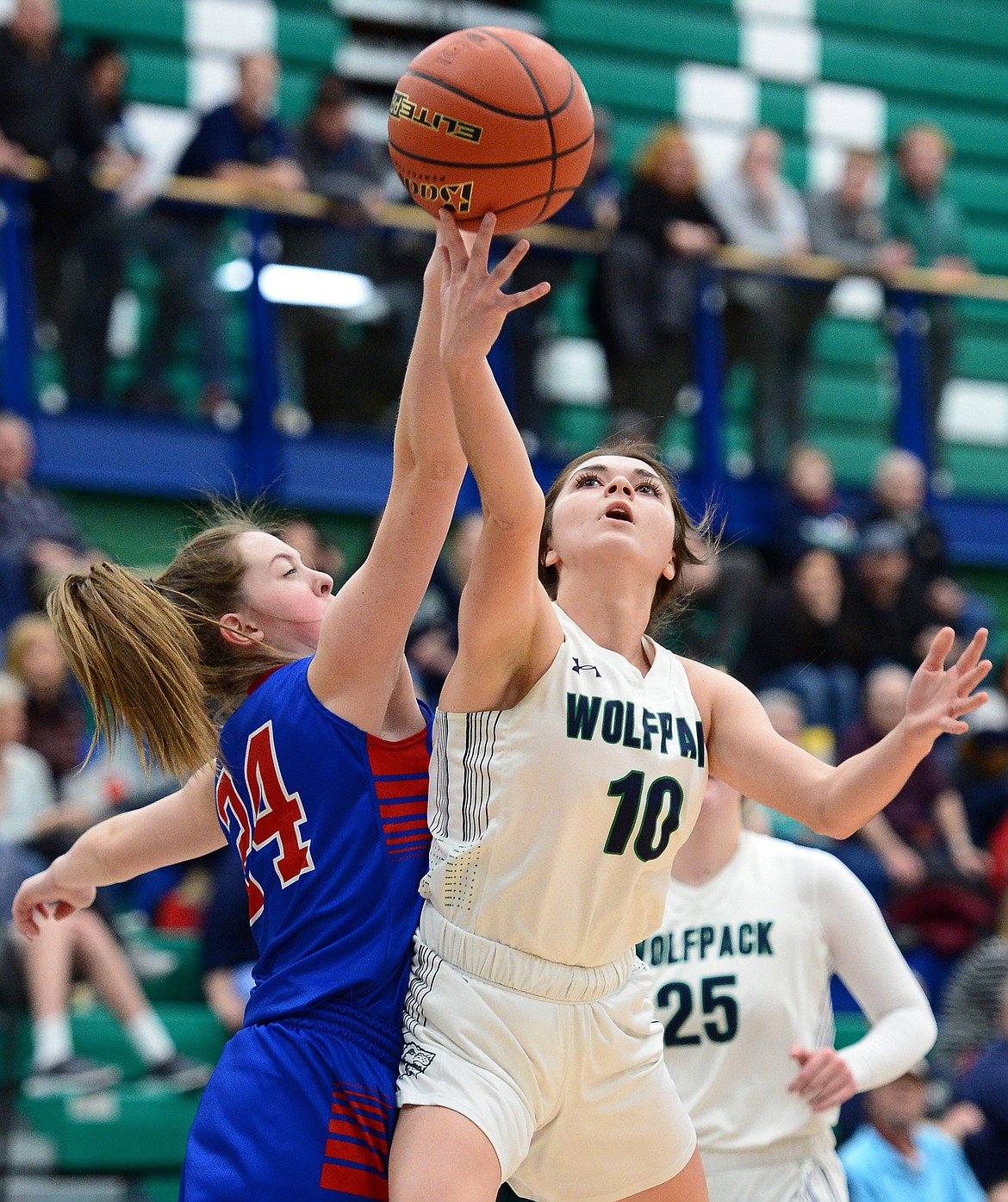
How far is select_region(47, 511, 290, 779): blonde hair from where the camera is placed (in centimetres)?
340

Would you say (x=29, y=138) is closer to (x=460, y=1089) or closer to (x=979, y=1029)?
(x=979, y=1029)

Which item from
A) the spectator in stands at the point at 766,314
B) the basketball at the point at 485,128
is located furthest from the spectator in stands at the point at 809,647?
the basketball at the point at 485,128

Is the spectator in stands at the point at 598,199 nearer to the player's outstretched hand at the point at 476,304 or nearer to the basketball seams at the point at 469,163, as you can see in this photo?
the basketball seams at the point at 469,163

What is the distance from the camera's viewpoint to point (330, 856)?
3.24 m

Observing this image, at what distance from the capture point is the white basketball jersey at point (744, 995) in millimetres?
4457

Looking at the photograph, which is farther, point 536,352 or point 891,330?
point 891,330

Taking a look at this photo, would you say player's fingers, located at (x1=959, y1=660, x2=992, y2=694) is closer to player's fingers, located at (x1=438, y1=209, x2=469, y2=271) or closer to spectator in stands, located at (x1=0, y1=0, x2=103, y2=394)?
player's fingers, located at (x1=438, y1=209, x2=469, y2=271)

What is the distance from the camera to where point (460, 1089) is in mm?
3096

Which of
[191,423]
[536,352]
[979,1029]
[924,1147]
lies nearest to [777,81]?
[536,352]

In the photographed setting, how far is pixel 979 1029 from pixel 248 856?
5737mm

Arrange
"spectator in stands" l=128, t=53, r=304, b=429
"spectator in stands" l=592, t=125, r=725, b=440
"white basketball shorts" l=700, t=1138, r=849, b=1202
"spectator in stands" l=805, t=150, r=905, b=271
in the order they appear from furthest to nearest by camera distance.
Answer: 1. "spectator in stands" l=805, t=150, r=905, b=271
2. "spectator in stands" l=592, t=125, r=725, b=440
3. "spectator in stands" l=128, t=53, r=304, b=429
4. "white basketball shorts" l=700, t=1138, r=849, b=1202

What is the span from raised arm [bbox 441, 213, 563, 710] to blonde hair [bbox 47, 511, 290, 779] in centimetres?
54

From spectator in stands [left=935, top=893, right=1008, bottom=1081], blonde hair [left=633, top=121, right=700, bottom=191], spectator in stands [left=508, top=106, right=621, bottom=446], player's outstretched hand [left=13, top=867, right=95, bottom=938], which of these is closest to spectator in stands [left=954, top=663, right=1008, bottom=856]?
spectator in stands [left=935, top=893, right=1008, bottom=1081]

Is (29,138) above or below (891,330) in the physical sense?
above
